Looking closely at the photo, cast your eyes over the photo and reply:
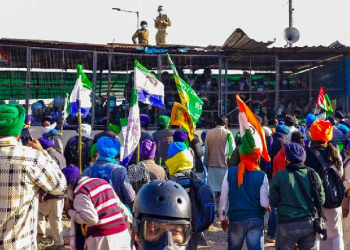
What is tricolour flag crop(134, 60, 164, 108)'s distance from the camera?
891 cm

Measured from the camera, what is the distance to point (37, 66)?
16.6m

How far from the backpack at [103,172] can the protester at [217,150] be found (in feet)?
15.4

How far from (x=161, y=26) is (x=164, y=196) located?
15358 millimetres

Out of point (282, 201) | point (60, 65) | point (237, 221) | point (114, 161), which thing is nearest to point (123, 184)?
point (114, 161)

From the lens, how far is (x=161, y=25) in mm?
17922

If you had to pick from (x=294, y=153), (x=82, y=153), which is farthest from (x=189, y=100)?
(x=294, y=153)

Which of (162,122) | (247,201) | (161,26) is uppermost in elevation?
(161,26)

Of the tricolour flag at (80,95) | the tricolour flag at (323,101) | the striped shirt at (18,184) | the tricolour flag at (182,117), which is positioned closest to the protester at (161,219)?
the striped shirt at (18,184)

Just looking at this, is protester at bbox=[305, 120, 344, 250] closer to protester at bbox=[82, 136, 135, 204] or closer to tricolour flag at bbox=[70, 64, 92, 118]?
protester at bbox=[82, 136, 135, 204]

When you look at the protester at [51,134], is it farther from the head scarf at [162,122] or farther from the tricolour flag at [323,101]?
the tricolour flag at [323,101]

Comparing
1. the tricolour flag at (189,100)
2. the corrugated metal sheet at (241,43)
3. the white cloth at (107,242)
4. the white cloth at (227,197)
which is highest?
the corrugated metal sheet at (241,43)

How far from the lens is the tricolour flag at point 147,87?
8.91 metres

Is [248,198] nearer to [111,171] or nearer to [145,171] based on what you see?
[145,171]

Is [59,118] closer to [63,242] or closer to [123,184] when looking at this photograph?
[63,242]
